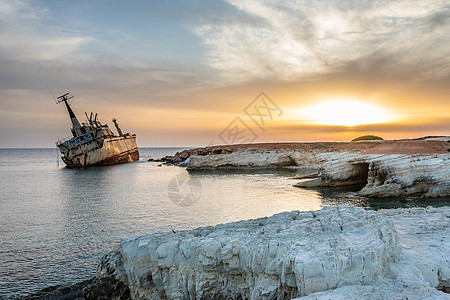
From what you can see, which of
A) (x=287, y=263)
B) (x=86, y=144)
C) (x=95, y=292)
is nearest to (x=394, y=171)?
(x=287, y=263)

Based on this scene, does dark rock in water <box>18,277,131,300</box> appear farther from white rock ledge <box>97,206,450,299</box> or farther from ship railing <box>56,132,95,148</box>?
ship railing <box>56,132,95,148</box>

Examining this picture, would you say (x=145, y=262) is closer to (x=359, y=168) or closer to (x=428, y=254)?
(x=428, y=254)

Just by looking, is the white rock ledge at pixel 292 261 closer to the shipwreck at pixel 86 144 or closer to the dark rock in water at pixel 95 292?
the dark rock in water at pixel 95 292

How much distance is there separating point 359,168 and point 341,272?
79.3ft

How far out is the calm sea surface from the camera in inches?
492

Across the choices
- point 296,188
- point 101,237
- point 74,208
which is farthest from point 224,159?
point 101,237

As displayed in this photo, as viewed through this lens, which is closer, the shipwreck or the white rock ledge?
the white rock ledge

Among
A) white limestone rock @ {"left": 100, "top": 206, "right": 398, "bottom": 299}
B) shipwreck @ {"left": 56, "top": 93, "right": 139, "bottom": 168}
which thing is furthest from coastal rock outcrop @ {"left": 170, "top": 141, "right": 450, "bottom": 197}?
shipwreck @ {"left": 56, "top": 93, "right": 139, "bottom": 168}

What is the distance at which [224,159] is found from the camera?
182 ft

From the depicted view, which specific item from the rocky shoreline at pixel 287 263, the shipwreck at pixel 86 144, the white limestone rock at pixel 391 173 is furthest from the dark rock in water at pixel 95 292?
the shipwreck at pixel 86 144

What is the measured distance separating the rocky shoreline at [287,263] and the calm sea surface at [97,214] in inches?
127

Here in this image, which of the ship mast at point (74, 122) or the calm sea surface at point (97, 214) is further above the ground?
the ship mast at point (74, 122)

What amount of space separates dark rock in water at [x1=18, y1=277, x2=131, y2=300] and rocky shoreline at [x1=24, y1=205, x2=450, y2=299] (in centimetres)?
3

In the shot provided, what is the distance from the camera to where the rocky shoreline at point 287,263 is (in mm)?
6578
